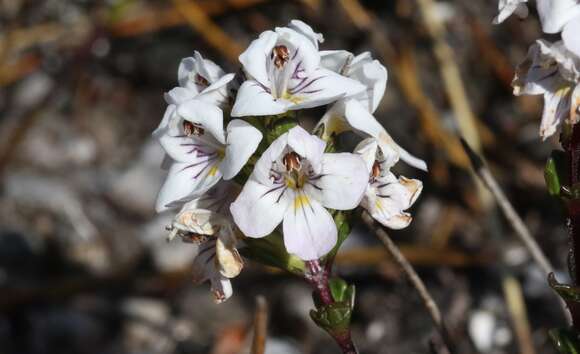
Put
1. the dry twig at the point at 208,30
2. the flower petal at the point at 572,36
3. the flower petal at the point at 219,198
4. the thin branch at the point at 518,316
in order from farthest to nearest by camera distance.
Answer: the dry twig at the point at 208,30, the thin branch at the point at 518,316, the flower petal at the point at 219,198, the flower petal at the point at 572,36

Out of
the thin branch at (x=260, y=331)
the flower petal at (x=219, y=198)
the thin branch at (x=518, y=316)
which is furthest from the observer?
the thin branch at (x=518, y=316)

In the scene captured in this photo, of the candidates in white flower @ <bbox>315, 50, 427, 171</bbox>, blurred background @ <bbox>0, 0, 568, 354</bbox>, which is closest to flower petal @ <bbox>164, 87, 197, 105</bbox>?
white flower @ <bbox>315, 50, 427, 171</bbox>

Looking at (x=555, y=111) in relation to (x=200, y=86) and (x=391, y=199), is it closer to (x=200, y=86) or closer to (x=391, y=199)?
(x=391, y=199)

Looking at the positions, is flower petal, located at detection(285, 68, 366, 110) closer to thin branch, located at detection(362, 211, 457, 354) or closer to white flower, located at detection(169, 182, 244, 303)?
white flower, located at detection(169, 182, 244, 303)

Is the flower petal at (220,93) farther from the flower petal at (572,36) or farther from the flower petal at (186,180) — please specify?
the flower petal at (572,36)

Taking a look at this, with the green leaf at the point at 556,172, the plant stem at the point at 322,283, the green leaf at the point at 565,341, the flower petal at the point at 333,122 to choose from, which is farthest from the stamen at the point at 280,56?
the green leaf at the point at 565,341

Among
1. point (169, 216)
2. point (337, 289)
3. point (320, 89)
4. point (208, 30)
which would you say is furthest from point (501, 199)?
point (208, 30)
